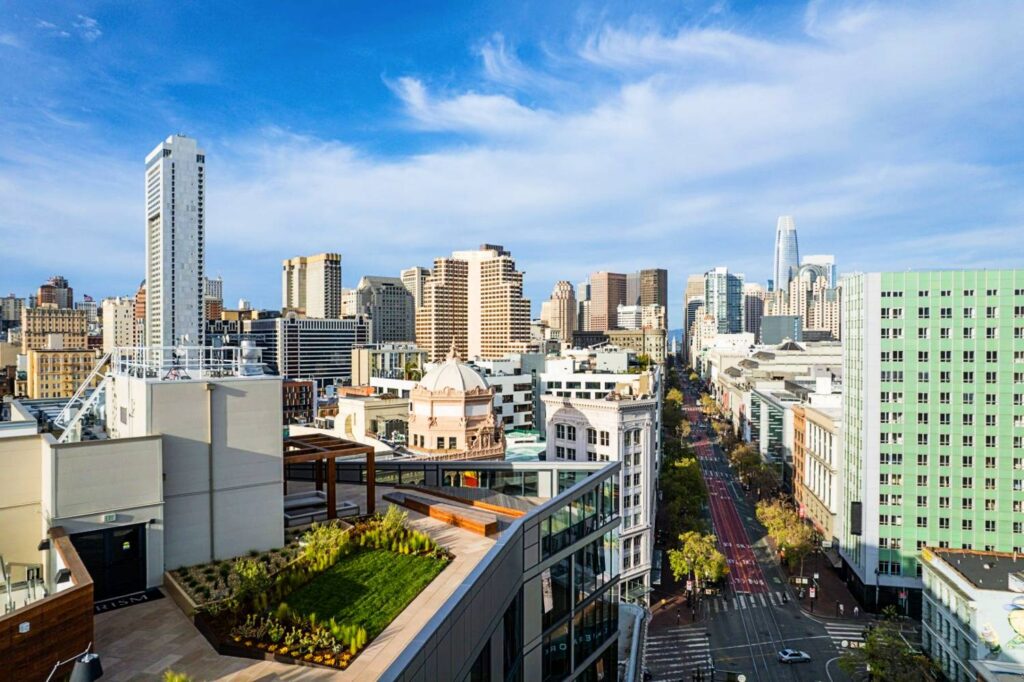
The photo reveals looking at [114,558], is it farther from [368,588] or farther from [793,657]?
[793,657]

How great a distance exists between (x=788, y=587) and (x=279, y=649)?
7114 centimetres

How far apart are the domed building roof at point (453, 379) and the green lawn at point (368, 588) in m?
48.6

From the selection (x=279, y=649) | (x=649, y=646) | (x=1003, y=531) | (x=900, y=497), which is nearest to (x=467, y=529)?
(x=279, y=649)

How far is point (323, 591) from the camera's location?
17172mm

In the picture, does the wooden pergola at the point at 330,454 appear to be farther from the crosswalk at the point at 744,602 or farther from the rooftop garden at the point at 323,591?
the crosswalk at the point at 744,602

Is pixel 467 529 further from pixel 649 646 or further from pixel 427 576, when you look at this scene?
pixel 649 646

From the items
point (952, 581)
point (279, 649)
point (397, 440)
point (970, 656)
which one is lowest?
point (970, 656)

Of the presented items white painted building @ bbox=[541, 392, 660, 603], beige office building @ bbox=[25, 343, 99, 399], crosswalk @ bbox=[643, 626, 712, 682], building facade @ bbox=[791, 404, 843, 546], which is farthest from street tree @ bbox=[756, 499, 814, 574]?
beige office building @ bbox=[25, 343, 99, 399]

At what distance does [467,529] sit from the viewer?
73.0ft

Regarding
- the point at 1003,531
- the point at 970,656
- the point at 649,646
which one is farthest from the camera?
the point at 1003,531

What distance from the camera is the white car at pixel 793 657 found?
56219 millimetres

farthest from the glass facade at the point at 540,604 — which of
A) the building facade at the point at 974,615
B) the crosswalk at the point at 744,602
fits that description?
the crosswalk at the point at 744,602

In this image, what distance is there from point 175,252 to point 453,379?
156m

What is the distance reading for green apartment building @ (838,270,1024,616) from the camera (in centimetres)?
6594
